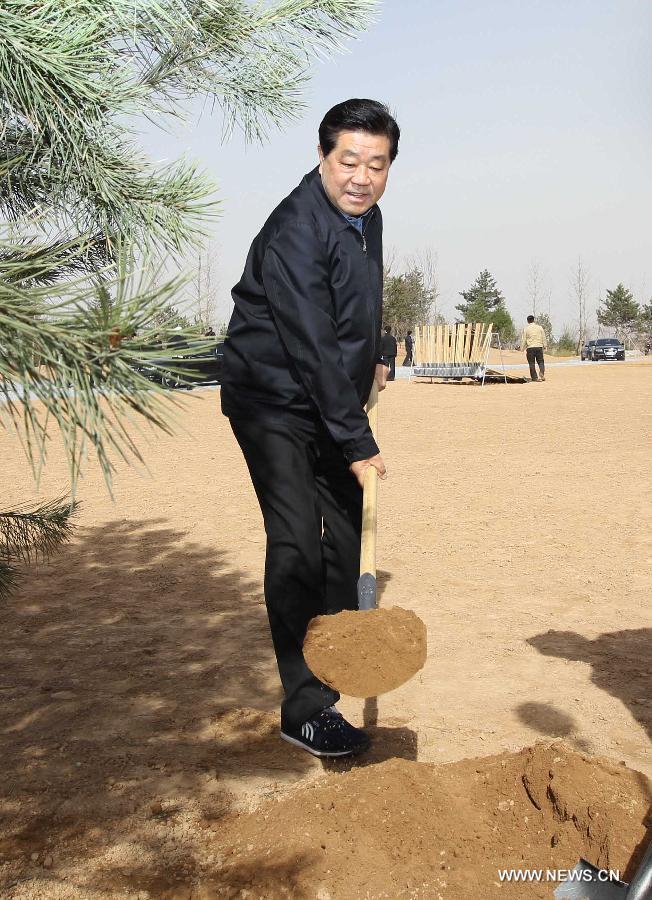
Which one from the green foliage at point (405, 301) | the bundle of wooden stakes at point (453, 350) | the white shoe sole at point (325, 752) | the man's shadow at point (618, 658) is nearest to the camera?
the white shoe sole at point (325, 752)

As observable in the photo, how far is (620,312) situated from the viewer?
235 ft

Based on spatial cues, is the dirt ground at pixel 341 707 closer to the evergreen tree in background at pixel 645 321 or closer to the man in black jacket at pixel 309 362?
the man in black jacket at pixel 309 362

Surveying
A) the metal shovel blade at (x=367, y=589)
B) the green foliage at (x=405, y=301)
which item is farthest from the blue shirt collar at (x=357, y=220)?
the green foliage at (x=405, y=301)

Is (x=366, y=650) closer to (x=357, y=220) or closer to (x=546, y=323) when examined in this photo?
(x=357, y=220)

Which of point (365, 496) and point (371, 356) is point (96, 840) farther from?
point (371, 356)

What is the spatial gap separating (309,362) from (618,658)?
1.82 meters

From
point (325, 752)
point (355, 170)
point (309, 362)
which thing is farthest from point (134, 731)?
point (355, 170)

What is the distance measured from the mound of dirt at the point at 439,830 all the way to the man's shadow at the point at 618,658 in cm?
76

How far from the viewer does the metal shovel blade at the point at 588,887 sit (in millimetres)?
1694

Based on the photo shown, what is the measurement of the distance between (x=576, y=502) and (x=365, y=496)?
4.24m

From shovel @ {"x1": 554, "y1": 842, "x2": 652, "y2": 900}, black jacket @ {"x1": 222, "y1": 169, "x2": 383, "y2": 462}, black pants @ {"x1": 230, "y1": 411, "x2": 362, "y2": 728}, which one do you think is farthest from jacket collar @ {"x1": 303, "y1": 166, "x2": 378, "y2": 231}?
shovel @ {"x1": 554, "y1": 842, "x2": 652, "y2": 900}

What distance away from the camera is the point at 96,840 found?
2111mm

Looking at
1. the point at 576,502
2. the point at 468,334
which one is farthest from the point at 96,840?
the point at 468,334

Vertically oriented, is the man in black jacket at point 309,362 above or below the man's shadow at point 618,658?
above
